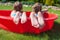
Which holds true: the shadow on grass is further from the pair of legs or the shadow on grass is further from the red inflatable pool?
the pair of legs

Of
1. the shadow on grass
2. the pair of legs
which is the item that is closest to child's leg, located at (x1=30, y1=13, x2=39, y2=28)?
the pair of legs

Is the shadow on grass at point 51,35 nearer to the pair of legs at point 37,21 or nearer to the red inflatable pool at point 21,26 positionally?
the red inflatable pool at point 21,26

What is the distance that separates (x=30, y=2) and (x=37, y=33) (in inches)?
235

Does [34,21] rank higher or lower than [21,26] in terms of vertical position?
higher

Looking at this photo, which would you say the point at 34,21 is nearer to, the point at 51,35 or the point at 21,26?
the point at 21,26

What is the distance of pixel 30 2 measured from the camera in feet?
37.2

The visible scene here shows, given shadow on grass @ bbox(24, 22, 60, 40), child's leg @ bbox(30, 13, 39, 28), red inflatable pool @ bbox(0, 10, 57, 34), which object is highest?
child's leg @ bbox(30, 13, 39, 28)

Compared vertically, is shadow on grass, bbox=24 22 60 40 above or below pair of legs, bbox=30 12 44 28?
below

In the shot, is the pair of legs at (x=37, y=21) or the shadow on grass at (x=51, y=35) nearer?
the pair of legs at (x=37, y=21)

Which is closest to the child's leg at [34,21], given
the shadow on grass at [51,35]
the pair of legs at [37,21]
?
the pair of legs at [37,21]

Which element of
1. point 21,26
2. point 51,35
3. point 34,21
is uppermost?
point 34,21

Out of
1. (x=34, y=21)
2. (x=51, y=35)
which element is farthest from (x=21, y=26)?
(x=51, y=35)

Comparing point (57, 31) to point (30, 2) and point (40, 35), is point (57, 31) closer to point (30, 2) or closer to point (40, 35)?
point (40, 35)

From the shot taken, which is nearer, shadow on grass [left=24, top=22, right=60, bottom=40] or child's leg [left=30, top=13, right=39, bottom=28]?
child's leg [left=30, top=13, right=39, bottom=28]
